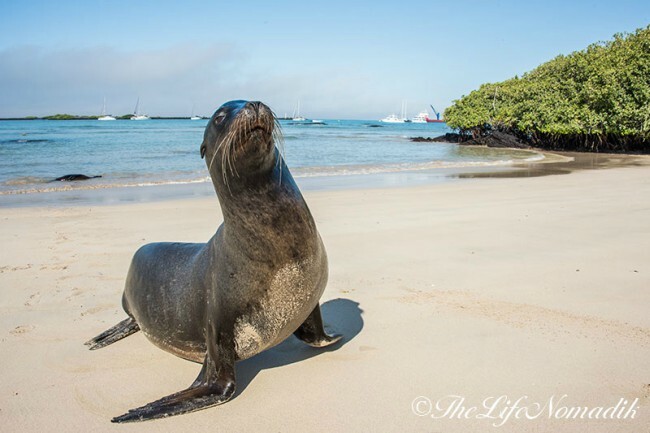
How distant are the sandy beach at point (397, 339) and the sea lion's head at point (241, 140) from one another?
1346mm

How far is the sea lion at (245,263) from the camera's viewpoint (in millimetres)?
2809

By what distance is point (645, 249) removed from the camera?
6164 millimetres

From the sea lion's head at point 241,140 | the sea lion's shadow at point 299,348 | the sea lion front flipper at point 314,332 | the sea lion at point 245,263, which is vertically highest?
the sea lion's head at point 241,140

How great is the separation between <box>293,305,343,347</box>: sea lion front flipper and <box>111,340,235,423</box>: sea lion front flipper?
0.63m

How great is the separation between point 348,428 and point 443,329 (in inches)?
57.6

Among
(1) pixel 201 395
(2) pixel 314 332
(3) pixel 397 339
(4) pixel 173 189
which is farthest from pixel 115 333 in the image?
(4) pixel 173 189

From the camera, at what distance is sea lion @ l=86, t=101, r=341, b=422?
2.81 meters

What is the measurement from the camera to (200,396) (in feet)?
9.90

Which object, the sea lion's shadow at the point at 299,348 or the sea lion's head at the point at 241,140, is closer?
the sea lion's head at the point at 241,140

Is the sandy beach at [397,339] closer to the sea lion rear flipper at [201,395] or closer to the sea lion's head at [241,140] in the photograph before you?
the sea lion rear flipper at [201,395]

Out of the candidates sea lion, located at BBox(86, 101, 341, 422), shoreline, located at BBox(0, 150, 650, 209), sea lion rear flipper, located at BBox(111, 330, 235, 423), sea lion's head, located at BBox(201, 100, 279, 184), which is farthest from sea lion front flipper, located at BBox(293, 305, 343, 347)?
shoreline, located at BBox(0, 150, 650, 209)

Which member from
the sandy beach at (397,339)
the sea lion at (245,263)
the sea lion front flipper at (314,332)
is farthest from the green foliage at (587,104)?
the sea lion at (245,263)

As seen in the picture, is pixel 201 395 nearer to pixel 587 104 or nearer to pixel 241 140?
pixel 241 140

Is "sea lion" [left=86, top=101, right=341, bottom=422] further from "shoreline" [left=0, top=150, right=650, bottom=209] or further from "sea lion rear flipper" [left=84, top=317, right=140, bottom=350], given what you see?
"shoreline" [left=0, top=150, right=650, bottom=209]
